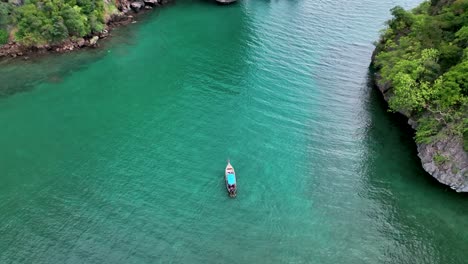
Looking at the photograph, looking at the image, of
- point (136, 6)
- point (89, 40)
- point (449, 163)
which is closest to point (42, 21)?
point (89, 40)

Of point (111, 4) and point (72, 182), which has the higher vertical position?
point (111, 4)

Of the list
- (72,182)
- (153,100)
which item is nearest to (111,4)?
(153,100)

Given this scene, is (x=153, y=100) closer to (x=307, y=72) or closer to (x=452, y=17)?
(x=307, y=72)

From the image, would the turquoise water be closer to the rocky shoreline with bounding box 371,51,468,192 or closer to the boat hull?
the boat hull

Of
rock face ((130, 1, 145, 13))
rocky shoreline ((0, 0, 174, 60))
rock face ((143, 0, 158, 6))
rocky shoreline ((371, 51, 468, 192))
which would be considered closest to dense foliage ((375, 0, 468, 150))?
rocky shoreline ((371, 51, 468, 192))

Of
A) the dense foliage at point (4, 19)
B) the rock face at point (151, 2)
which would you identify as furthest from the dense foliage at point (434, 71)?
the dense foliage at point (4, 19)

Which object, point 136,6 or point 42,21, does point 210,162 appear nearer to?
point 42,21
